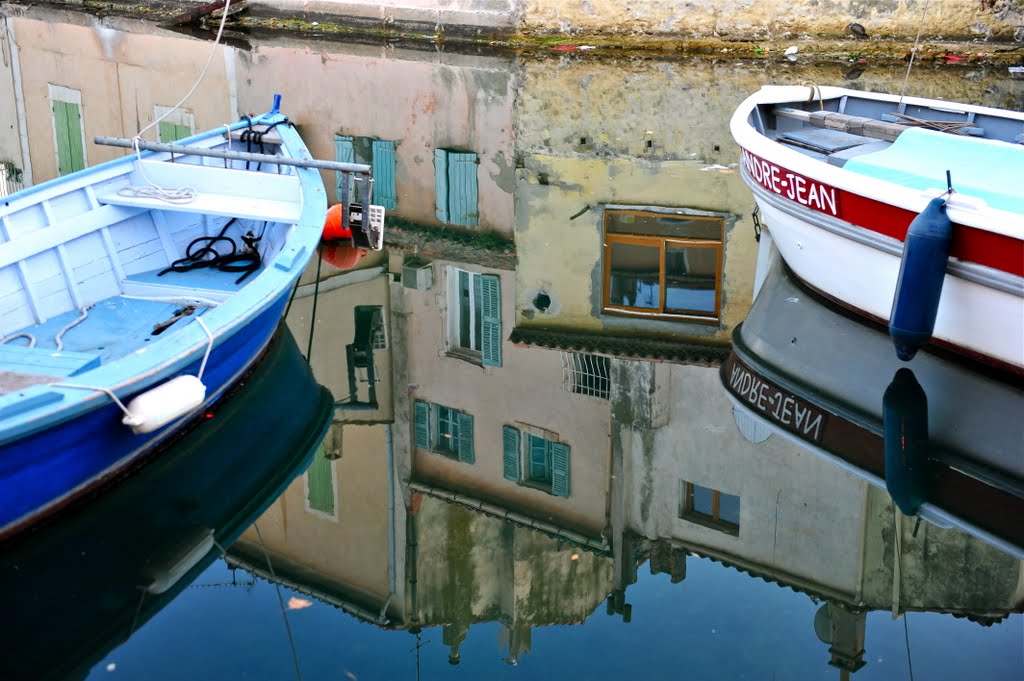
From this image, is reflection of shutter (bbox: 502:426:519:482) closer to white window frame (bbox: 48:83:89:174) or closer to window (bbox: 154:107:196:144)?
window (bbox: 154:107:196:144)

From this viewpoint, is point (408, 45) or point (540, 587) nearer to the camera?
point (540, 587)

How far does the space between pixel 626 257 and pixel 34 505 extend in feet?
22.7

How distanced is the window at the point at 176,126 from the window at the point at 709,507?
11.0 m

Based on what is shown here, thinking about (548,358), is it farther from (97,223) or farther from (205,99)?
(205,99)

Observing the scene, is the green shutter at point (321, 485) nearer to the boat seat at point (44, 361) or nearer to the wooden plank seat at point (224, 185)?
the boat seat at point (44, 361)

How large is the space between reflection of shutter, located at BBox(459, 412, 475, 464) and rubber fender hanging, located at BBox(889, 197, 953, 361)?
318 cm

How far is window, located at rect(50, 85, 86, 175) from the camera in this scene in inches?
672

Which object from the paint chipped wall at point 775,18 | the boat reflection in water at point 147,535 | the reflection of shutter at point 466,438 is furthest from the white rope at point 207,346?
the paint chipped wall at point 775,18

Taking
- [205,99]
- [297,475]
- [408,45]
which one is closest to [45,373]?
[297,475]

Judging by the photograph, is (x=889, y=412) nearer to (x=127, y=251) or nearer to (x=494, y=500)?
(x=494, y=500)

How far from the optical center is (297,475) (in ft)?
26.6

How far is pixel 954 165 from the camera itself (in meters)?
9.15

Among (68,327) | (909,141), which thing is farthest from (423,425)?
(909,141)

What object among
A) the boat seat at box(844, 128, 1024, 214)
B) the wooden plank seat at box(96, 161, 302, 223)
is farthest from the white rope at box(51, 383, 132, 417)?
the boat seat at box(844, 128, 1024, 214)
